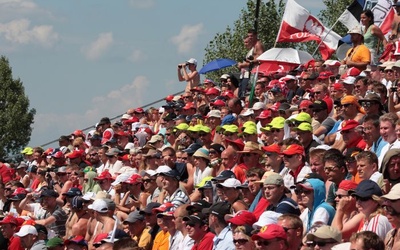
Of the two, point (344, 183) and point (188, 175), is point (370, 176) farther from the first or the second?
point (188, 175)

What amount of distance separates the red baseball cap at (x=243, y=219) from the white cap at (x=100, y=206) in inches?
148

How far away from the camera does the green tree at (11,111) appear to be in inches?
2346

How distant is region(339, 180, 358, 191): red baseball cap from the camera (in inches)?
450

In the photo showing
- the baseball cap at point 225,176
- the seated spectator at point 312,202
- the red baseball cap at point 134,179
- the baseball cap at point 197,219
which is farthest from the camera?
the red baseball cap at point 134,179

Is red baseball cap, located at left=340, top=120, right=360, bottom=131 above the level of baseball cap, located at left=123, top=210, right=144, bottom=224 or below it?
above

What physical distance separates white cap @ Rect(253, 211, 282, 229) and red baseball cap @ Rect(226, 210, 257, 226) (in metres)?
0.44

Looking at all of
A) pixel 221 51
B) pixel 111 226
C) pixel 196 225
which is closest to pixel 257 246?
pixel 196 225

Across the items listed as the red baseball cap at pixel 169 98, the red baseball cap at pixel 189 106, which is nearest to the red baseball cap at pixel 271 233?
the red baseball cap at pixel 189 106

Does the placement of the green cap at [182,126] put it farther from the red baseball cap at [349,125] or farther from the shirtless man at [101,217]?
the red baseball cap at [349,125]

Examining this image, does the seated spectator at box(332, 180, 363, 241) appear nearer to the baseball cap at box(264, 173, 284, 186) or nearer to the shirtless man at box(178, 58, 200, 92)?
the baseball cap at box(264, 173, 284, 186)

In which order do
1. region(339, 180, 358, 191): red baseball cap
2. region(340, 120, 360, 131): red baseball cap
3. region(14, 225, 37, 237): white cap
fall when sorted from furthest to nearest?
region(14, 225, 37, 237): white cap → region(340, 120, 360, 131): red baseball cap → region(339, 180, 358, 191): red baseball cap

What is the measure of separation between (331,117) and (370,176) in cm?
468

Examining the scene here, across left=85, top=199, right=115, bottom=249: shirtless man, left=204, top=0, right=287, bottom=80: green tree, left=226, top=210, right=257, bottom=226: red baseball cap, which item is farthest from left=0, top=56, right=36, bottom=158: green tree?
left=226, top=210, right=257, bottom=226: red baseball cap

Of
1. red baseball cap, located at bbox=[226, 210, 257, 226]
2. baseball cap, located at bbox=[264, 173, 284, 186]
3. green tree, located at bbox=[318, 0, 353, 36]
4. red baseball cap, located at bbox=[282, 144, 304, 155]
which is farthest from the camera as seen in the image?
green tree, located at bbox=[318, 0, 353, 36]
